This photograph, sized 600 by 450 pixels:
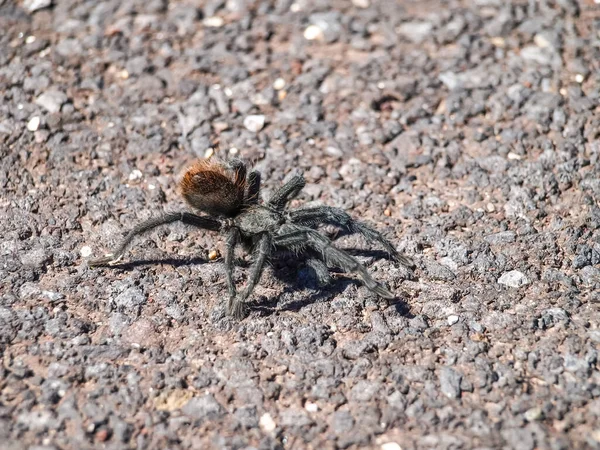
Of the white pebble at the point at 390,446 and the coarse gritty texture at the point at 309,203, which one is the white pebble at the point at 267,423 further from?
the white pebble at the point at 390,446

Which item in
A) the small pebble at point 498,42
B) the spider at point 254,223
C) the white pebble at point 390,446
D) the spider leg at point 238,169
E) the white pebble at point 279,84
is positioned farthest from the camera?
the small pebble at point 498,42

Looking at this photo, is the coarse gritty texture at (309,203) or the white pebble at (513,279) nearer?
the coarse gritty texture at (309,203)

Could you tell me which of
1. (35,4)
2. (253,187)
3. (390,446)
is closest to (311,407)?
(390,446)

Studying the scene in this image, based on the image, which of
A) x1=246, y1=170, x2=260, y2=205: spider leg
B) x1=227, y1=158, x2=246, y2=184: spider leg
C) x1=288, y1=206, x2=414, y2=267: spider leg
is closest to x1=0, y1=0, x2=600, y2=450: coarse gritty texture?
x1=288, y1=206, x2=414, y2=267: spider leg

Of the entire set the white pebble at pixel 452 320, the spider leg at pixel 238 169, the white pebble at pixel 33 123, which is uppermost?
the white pebble at pixel 33 123

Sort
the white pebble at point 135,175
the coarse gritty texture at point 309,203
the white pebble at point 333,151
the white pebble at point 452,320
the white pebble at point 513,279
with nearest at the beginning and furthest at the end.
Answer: the coarse gritty texture at point 309,203, the white pebble at point 452,320, the white pebble at point 513,279, the white pebble at point 135,175, the white pebble at point 333,151

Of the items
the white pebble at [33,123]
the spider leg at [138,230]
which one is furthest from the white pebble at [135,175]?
the white pebble at [33,123]

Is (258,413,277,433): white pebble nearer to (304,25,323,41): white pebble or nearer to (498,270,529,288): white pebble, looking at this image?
(498,270,529,288): white pebble
